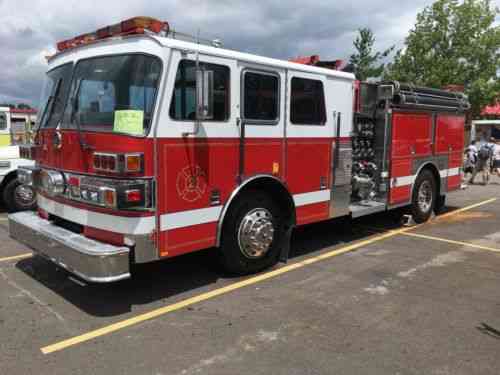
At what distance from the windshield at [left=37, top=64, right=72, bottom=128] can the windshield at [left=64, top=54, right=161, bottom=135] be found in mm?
367

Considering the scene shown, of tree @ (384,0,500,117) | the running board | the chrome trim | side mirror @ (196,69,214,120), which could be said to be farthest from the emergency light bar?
tree @ (384,0,500,117)

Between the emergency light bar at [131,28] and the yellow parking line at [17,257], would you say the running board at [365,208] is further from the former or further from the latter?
the yellow parking line at [17,257]

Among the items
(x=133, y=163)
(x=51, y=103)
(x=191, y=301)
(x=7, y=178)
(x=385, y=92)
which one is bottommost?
(x=191, y=301)

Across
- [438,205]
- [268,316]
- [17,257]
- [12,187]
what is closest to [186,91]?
[268,316]

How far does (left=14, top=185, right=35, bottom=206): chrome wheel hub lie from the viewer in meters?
8.23

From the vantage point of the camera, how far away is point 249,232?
485 cm

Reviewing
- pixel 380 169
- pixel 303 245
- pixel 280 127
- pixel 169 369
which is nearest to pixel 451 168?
pixel 380 169

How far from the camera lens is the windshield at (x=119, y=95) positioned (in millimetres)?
3795

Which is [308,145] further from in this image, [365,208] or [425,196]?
[425,196]

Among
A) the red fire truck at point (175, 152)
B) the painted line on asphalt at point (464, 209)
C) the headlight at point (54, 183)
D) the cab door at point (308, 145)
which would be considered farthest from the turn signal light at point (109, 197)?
the painted line on asphalt at point (464, 209)

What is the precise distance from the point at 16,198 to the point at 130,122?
225 inches

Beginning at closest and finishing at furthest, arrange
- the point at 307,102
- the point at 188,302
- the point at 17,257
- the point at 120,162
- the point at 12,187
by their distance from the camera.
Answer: the point at 120,162, the point at 188,302, the point at 307,102, the point at 17,257, the point at 12,187

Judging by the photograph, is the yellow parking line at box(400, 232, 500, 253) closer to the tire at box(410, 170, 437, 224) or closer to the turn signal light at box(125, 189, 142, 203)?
the tire at box(410, 170, 437, 224)

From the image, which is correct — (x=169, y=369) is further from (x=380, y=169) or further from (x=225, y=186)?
(x=380, y=169)
